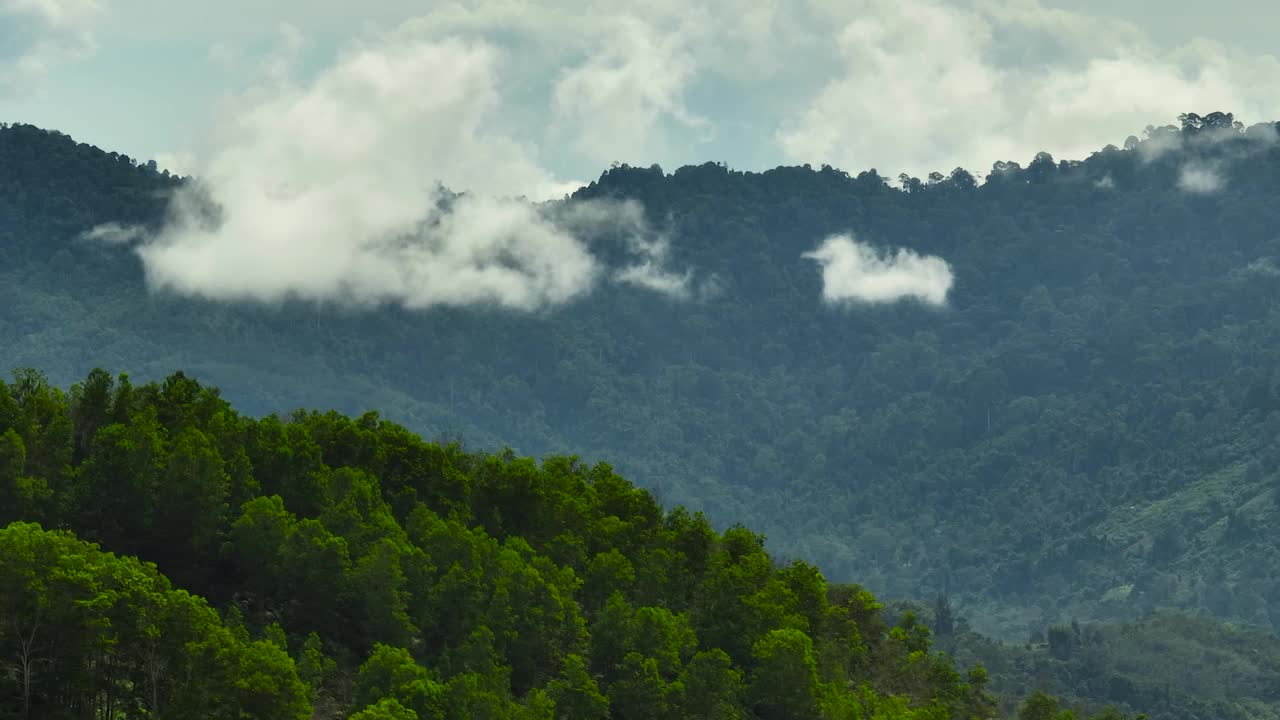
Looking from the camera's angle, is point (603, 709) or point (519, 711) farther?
point (603, 709)

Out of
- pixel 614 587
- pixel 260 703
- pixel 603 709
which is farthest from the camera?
pixel 614 587

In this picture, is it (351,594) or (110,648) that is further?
(351,594)

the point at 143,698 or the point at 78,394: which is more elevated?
the point at 78,394

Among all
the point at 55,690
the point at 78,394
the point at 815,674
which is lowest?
the point at 55,690

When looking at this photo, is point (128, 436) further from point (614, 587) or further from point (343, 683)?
point (614, 587)

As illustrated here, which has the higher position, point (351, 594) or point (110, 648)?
point (351, 594)

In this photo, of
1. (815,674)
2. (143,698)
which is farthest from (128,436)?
(815,674)

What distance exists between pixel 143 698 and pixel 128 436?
1633 inches

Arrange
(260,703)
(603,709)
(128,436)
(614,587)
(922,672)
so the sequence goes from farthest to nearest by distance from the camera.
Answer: (922,672) < (614,587) < (128,436) < (603,709) < (260,703)

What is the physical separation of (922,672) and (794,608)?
1844cm

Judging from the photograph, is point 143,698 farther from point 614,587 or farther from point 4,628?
point 614,587

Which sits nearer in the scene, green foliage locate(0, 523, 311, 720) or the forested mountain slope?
green foliage locate(0, 523, 311, 720)

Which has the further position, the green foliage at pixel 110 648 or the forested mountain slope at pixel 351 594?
the forested mountain slope at pixel 351 594

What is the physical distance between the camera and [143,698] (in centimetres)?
12500
